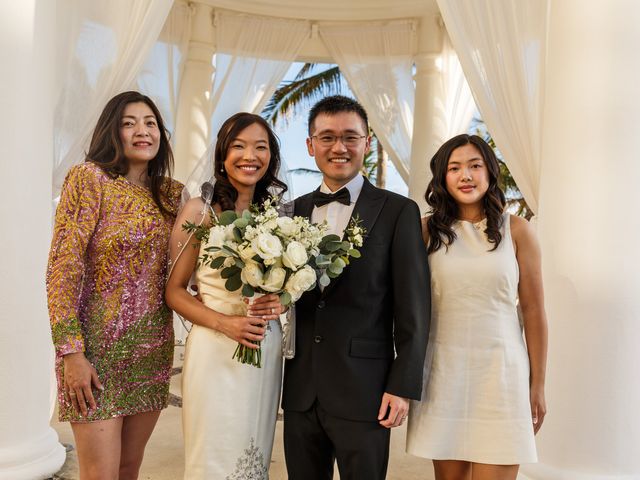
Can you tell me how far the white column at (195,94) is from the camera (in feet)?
28.5

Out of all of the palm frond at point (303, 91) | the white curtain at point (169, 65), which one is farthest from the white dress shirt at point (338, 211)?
the palm frond at point (303, 91)

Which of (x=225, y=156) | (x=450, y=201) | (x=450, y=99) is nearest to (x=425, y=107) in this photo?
(x=450, y=99)

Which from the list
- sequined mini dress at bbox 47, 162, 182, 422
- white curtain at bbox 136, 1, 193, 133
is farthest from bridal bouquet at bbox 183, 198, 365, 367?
white curtain at bbox 136, 1, 193, 133

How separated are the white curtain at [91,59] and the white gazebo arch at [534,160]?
0.03 ft

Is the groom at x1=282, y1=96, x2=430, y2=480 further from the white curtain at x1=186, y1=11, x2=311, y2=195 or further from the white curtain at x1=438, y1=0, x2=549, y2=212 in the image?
the white curtain at x1=186, y1=11, x2=311, y2=195

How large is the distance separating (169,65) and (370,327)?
668 centimetres

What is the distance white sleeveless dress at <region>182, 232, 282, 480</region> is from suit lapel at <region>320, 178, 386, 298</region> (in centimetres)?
35

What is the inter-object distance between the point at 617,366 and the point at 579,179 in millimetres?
1120

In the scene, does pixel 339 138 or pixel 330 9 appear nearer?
pixel 339 138

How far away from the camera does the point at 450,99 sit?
8477 mm

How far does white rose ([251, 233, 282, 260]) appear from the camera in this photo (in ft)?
6.92

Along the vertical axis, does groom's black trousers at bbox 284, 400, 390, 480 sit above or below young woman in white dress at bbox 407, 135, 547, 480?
below

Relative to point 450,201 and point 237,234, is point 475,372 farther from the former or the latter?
point 237,234

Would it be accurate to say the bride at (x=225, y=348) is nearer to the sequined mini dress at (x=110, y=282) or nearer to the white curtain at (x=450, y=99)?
the sequined mini dress at (x=110, y=282)
